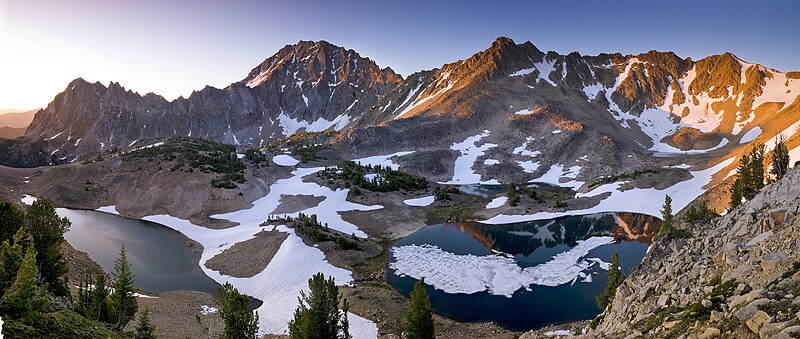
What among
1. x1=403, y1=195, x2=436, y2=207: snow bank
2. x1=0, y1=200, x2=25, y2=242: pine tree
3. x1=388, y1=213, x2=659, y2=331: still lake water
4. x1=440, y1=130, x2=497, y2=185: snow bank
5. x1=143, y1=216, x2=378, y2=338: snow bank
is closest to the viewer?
x1=0, y1=200, x2=25, y2=242: pine tree

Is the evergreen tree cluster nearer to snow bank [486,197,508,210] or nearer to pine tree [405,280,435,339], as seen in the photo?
snow bank [486,197,508,210]

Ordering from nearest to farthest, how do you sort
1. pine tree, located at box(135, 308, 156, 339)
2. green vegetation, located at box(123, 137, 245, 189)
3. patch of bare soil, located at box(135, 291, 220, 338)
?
pine tree, located at box(135, 308, 156, 339), patch of bare soil, located at box(135, 291, 220, 338), green vegetation, located at box(123, 137, 245, 189)

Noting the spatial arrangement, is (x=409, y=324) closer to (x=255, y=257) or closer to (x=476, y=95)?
(x=255, y=257)

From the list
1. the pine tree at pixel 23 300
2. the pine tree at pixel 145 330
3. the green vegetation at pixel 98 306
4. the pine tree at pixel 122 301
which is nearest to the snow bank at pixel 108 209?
the green vegetation at pixel 98 306

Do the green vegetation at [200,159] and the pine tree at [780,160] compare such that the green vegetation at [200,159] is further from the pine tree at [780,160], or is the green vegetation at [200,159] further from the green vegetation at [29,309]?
the pine tree at [780,160]

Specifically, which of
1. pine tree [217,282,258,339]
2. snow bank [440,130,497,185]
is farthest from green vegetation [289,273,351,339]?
snow bank [440,130,497,185]

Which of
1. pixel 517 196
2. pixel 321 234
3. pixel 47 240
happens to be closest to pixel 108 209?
pixel 321 234

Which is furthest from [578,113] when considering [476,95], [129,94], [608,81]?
[129,94]
